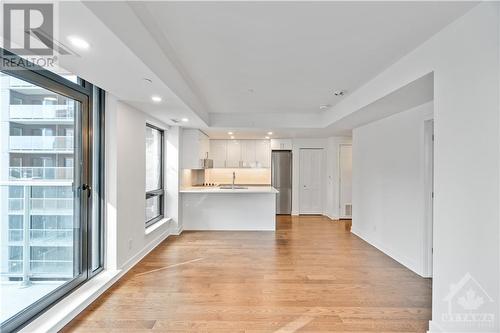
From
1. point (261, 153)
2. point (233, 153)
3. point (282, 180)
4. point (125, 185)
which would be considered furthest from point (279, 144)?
point (125, 185)

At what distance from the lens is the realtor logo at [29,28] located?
1444 millimetres

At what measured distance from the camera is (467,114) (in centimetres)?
181

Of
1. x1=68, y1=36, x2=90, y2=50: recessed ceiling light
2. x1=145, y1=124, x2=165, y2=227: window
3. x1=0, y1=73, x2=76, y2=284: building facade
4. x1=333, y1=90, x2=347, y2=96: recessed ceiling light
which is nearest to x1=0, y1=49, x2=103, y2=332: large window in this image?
x1=0, y1=73, x2=76, y2=284: building facade

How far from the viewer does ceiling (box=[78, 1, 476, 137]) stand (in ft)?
5.98

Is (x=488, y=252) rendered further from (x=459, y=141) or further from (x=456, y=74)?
(x=456, y=74)

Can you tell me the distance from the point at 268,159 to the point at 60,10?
6.62m

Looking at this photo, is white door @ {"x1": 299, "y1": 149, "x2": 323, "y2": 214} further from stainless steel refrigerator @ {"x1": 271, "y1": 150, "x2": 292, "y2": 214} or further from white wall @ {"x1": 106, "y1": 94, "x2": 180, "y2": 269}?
white wall @ {"x1": 106, "y1": 94, "x2": 180, "y2": 269}

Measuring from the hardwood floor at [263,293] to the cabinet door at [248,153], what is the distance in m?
3.49

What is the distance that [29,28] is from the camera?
62.9 inches

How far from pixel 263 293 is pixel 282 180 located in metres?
5.00

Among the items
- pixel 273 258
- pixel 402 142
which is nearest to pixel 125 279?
pixel 273 258

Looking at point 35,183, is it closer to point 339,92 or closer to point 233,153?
point 339,92

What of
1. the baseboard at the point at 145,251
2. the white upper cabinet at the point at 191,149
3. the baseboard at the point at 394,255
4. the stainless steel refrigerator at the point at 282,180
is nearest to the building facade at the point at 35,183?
the baseboard at the point at 145,251

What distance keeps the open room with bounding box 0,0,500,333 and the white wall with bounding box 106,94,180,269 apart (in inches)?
1.0
